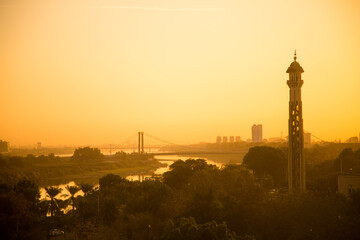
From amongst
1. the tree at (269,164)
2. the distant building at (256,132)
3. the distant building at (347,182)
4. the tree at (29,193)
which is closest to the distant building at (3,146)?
the tree at (269,164)

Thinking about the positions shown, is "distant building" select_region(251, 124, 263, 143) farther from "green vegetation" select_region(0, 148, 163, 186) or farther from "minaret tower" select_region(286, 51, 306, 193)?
"minaret tower" select_region(286, 51, 306, 193)

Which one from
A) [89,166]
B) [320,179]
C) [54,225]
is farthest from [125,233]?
[89,166]

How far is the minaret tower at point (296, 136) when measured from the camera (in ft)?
47.0

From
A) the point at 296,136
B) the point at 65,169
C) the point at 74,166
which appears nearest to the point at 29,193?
the point at 296,136

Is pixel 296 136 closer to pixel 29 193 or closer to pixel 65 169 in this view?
pixel 29 193

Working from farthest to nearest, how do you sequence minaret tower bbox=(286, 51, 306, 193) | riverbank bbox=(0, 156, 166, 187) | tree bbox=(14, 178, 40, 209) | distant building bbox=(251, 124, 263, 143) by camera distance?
distant building bbox=(251, 124, 263, 143) → riverbank bbox=(0, 156, 166, 187) → minaret tower bbox=(286, 51, 306, 193) → tree bbox=(14, 178, 40, 209)

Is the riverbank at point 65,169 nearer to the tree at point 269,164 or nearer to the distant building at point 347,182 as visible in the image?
the tree at point 269,164

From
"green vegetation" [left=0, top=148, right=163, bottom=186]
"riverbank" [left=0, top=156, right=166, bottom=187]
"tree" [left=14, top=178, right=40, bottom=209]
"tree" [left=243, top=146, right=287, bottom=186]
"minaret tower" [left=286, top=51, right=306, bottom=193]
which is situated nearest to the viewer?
"tree" [left=14, top=178, right=40, bottom=209]

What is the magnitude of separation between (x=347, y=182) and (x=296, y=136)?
2710 millimetres

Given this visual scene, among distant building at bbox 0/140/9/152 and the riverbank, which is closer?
the riverbank

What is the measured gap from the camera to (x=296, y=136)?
47.0 feet

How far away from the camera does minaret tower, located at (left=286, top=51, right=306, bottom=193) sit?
14328mm

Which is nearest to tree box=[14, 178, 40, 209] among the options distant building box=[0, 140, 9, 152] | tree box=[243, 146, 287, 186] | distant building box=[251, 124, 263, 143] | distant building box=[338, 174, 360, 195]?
distant building box=[338, 174, 360, 195]

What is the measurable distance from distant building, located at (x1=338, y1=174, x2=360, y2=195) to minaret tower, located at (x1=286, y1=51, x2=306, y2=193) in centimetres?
167
